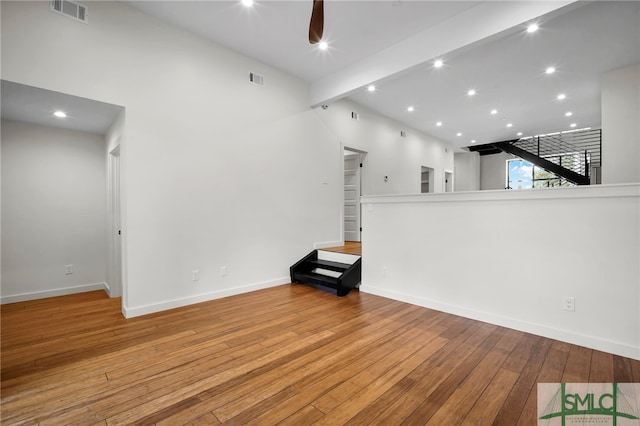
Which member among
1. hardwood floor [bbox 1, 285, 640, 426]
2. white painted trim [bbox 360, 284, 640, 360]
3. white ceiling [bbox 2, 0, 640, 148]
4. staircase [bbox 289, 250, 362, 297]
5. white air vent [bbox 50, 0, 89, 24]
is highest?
white ceiling [bbox 2, 0, 640, 148]

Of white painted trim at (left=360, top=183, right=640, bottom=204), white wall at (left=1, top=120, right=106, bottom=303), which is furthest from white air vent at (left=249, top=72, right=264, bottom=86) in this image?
white painted trim at (left=360, top=183, right=640, bottom=204)

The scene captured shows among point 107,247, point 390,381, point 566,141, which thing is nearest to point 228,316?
point 390,381

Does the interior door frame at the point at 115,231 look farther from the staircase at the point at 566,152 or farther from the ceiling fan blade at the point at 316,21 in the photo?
the staircase at the point at 566,152

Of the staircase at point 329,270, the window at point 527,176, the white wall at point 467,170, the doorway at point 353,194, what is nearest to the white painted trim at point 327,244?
the staircase at point 329,270

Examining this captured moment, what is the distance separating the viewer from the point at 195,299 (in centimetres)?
380

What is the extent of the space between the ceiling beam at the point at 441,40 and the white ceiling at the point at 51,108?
3.27 meters

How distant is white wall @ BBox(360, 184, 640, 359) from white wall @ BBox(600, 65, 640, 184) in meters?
2.87

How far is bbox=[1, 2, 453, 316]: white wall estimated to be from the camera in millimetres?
2947

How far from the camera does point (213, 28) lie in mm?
3676

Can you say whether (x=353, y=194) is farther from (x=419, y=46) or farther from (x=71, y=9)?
(x=71, y=9)

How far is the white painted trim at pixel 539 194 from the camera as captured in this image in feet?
8.02

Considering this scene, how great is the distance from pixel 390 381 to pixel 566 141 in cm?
1178

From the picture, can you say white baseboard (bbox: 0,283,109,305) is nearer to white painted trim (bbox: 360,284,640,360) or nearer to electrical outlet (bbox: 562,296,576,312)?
white painted trim (bbox: 360,284,640,360)

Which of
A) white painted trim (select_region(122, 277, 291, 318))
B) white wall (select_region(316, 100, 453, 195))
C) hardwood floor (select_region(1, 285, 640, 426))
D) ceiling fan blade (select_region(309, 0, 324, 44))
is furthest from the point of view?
white wall (select_region(316, 100, 453, 195))
